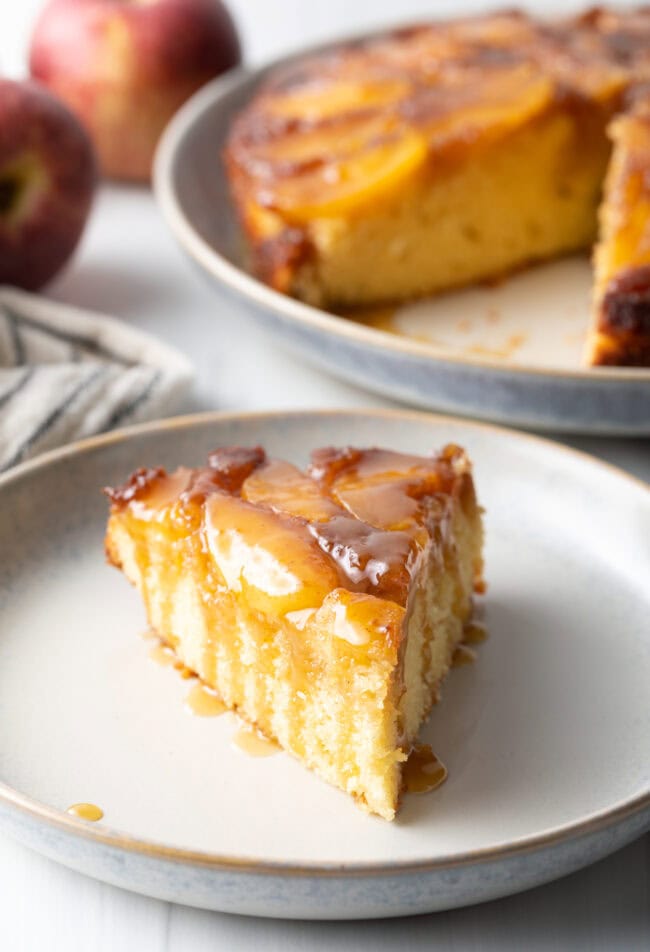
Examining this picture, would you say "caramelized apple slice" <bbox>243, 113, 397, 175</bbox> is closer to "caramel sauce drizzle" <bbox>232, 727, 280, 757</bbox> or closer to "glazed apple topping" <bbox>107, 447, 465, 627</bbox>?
"glazed apple topping" <bbox>107, 447, 465, 627</bbox>

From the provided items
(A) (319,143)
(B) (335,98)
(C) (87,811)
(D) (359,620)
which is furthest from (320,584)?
(B) (335,98)

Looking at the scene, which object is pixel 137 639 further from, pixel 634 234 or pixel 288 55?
pixel 288 55

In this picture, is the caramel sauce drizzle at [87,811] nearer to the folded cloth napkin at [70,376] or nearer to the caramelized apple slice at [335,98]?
the folded cloth napkin at [70,376]

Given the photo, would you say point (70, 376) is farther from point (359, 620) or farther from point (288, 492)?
point (359, 620)

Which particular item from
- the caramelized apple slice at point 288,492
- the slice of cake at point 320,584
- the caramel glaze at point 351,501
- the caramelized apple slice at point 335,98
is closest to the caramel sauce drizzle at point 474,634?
the slice of cake at point 320,584

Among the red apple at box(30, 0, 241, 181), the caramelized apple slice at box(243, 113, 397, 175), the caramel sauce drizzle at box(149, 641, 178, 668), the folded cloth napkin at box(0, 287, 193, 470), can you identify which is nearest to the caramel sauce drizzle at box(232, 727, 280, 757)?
the caramel sauce drizzle at box(149, 641, 178, 668)

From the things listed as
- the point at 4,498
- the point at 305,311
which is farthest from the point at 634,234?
the point at 4,498

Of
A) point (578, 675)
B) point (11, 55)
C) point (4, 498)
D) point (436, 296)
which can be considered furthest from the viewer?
point (11, 55)
